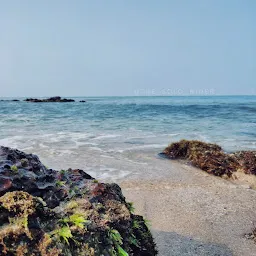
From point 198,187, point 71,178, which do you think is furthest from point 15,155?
point 198,187

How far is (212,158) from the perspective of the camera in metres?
6.96

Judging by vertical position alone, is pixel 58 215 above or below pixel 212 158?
above

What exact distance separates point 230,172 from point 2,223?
5357 mm

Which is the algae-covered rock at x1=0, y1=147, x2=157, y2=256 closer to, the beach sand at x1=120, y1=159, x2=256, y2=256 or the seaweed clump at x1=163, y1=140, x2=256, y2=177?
the beach sand at x1=120, y1=159, x2=256, y2=256

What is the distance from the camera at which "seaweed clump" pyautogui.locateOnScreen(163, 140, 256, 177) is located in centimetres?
647

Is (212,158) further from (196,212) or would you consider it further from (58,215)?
(58,215)

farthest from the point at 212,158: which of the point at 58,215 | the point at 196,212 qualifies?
the point at 58,215

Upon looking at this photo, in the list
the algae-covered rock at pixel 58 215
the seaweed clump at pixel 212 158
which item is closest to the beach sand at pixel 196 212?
the seaweed clump at pixel 212 158

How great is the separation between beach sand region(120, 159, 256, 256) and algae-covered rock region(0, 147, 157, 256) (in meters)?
1.07

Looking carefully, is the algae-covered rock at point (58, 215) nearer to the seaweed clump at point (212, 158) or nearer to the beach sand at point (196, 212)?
the beach sand at point (196, 212)

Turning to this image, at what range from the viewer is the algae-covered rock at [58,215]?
1.65 metres

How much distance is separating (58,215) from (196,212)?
8.88 feet

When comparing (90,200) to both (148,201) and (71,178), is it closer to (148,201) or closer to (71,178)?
(71,178)

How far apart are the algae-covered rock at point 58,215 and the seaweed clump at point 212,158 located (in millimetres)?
4428
